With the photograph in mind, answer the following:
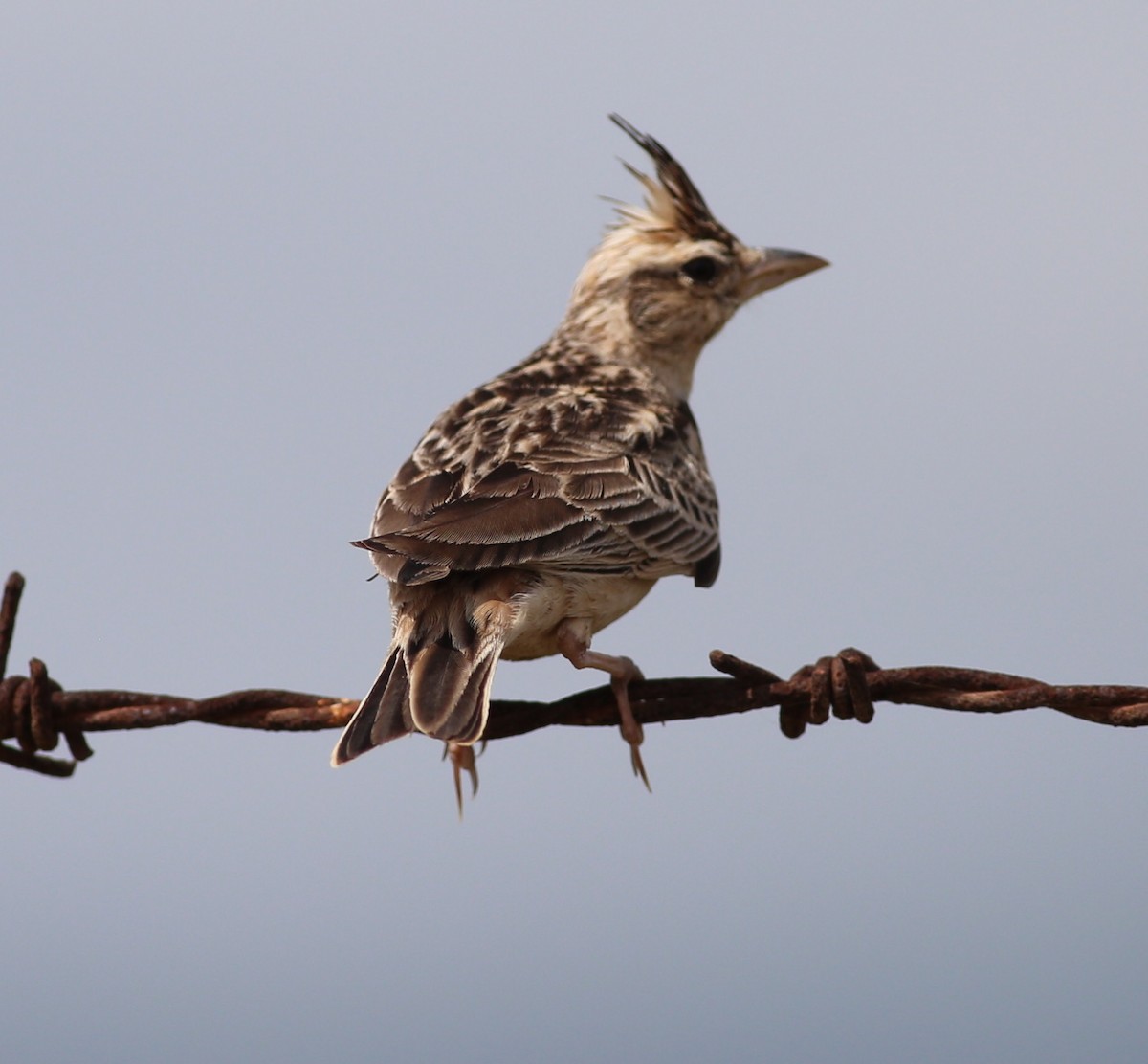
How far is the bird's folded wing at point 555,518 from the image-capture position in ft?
17.7

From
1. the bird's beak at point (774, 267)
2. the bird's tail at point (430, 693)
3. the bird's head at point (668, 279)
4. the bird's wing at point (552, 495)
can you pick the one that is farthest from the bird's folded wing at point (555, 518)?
the bird's beak at point (774, 267)

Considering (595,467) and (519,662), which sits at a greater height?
(595,467)

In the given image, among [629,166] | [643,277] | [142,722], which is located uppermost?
[629,166]

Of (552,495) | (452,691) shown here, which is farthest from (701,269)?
(452,691)

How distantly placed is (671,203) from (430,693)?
4.63 metres

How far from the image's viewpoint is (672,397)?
29.1 ft

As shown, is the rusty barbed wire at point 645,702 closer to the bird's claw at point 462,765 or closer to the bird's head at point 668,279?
the bird's claw at point 462,765

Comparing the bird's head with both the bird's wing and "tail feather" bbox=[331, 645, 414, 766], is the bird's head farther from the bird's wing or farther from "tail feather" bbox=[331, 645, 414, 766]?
"tail feather" bbox=[331, 645, 414, 766]

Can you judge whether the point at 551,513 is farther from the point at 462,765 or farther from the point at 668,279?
the point at 668,279

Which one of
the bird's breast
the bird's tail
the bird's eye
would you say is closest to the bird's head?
the bird's eye

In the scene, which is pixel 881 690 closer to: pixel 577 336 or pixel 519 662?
pixel 519 662

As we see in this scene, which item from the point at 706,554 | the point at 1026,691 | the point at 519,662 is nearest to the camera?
the point at 1026,691

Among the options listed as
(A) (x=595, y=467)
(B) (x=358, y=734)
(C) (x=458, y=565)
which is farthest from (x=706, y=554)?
(B) (x=358, y=734)

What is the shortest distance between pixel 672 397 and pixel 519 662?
2928 millimetres
